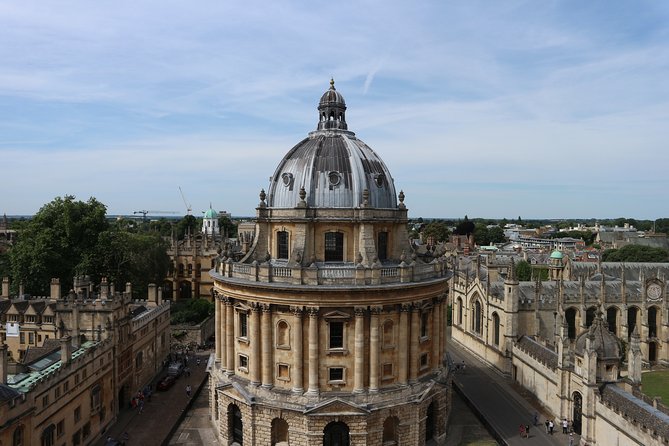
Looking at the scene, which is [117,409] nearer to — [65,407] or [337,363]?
[65,407]

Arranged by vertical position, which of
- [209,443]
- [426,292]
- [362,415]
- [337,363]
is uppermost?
[426,292]

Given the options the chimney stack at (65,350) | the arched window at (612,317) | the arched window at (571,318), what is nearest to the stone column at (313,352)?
the chimney stack at (65,350)

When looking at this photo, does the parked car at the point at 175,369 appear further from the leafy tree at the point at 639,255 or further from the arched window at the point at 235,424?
the leafy tree at the point at 639,255

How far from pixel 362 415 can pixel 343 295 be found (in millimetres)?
7848

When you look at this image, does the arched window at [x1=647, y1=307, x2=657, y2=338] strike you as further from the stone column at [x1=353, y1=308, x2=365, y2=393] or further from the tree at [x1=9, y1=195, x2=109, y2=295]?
the tree at [x1=9, y1=195, x2=109, y2=295]

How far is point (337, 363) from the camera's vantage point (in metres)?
35.8

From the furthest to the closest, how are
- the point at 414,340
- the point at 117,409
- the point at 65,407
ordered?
the point at 117,409, the point at 414,340, the point at 65,407

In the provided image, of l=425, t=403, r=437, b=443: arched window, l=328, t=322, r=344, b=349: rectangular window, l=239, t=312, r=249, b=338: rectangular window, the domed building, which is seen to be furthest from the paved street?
l=239, t=312, r=249, b=338: rectangular window

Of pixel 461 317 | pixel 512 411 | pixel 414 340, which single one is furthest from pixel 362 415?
pixel 461 317

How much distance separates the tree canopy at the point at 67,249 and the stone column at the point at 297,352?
37808mm

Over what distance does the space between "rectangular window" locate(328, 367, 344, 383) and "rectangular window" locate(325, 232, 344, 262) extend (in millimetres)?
7459

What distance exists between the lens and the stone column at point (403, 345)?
36.8m

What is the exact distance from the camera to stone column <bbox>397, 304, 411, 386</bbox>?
36812 mm

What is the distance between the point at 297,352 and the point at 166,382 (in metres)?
Answer: 21.2
